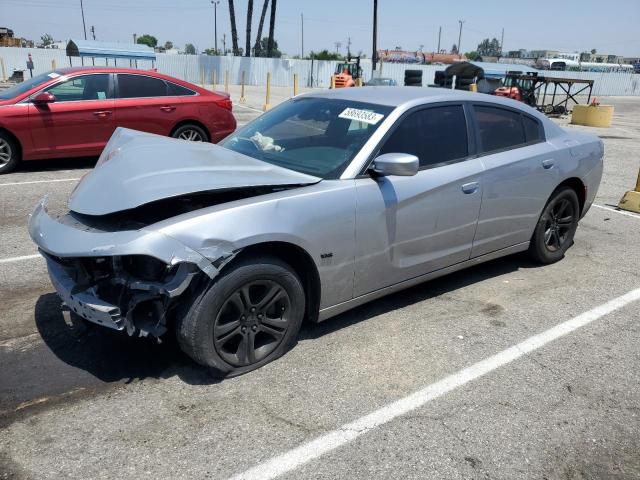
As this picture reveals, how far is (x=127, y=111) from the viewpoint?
28.8 ft

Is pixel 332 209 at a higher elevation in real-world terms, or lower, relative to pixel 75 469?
higher

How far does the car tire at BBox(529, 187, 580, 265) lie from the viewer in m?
5.03

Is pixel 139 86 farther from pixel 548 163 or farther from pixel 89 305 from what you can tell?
pixel 89 305

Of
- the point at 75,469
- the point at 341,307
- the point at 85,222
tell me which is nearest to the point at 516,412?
the point at 341,307

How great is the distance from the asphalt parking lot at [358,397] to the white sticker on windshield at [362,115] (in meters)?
1.40

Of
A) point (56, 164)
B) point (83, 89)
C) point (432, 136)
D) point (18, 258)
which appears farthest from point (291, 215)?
point (56, 164)

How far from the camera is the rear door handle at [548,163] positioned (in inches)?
188

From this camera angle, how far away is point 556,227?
17.1ft

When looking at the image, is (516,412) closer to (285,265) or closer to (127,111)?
(285,265)

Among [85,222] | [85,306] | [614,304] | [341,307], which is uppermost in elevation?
[85,222]

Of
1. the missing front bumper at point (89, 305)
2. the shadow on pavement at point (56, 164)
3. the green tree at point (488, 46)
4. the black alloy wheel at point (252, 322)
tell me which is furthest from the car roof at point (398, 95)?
the green tree at point (488, 46)

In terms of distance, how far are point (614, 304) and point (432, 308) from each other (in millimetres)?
1544

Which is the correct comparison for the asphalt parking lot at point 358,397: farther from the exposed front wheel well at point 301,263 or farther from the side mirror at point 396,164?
the side mirror at point 396,164

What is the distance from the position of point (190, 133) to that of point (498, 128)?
615cm
